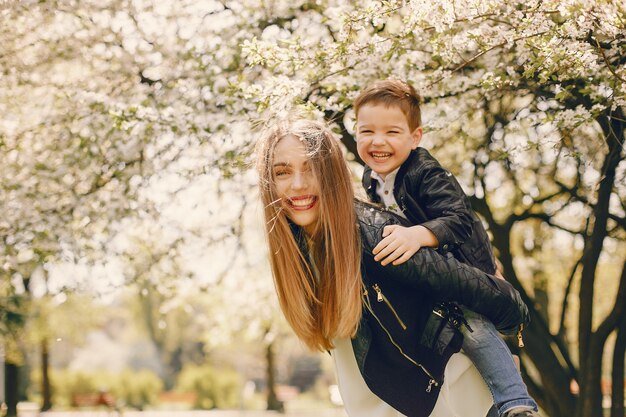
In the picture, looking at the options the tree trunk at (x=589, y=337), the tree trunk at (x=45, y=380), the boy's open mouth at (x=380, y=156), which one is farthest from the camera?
the tree trunk at (x=45, y=380)

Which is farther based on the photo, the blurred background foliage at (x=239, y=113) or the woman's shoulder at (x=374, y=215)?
the blurred background foliage at (x=239, y=113)

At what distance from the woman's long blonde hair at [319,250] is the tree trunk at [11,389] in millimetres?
16009

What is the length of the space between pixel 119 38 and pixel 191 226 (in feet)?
6.92

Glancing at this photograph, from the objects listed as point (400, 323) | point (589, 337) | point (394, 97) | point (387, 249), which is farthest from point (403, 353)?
point (589, 337)

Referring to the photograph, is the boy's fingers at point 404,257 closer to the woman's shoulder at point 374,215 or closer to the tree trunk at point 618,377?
the woman's shoulder at point 374,215

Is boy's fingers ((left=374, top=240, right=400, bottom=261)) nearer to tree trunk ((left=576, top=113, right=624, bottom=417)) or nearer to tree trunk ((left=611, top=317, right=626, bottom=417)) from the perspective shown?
tree trunk ((left=576, top=113, right=624, bottom=417))

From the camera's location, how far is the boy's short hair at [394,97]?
3385 millimetres

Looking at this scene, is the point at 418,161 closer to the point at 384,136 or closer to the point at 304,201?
the point at 384,136

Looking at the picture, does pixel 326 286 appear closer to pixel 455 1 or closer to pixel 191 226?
pixel 455 1

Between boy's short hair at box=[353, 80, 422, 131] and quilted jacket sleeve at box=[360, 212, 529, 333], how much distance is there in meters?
0.52

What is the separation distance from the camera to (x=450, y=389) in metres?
3.23

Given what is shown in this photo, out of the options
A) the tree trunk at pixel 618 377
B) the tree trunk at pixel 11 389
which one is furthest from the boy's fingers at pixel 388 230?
the tree trunk at pixel 11 389

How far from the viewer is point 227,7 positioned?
688cm

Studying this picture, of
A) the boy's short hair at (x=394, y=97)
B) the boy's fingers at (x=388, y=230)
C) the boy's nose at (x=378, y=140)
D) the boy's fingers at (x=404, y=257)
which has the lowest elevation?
the boy's fingers at (x=404, y=257)
